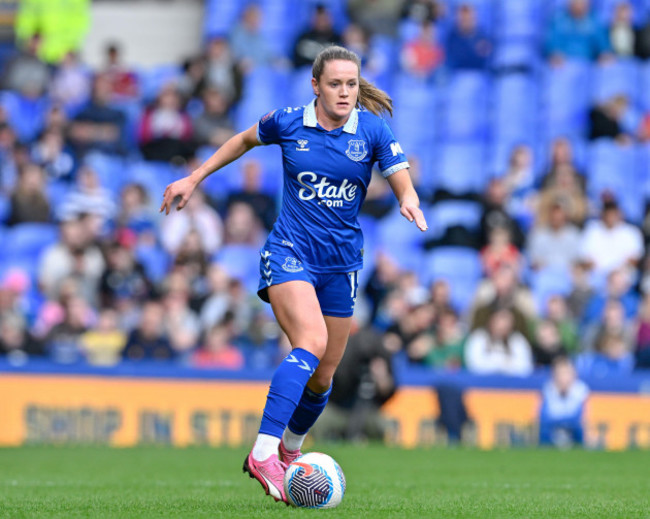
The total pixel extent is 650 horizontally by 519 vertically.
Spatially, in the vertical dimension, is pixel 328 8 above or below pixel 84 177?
above

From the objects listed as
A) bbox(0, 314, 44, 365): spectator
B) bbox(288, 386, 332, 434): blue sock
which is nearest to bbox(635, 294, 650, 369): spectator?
bbox(0, 314, 44, 365): spectator

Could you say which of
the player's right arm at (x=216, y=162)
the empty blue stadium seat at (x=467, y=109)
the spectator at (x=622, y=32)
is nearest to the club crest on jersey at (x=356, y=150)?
the player's right arm at (x=216, y=162)

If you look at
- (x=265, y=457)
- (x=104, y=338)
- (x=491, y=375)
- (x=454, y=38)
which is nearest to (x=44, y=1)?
(x=454, y=38)

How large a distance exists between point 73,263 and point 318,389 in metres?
9.03

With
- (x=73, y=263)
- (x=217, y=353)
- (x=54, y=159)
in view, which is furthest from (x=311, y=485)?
(x=54, y=159)

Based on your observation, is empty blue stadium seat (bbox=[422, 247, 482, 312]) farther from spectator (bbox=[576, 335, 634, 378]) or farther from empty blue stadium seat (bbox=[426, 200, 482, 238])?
spectator (bbox=[576, 335, 634, 378])

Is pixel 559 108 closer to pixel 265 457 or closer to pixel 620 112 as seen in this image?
pixel 620 112

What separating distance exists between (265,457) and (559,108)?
498 inches

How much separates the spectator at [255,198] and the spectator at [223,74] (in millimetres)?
1910

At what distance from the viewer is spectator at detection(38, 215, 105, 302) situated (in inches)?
602

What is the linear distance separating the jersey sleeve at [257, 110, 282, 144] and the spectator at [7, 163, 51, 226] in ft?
33.8

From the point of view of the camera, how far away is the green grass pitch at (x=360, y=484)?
20.0 feet

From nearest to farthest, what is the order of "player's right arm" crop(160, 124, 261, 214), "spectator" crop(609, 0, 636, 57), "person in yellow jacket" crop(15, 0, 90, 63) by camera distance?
1. "player's right arm" crop(160, 124, 261, 214)
2. "spectator" crop(609, 0, 636, 57)
3. "person in yellow jacket" crop(15, 0, 90, 63)

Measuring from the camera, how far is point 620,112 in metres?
17.1
